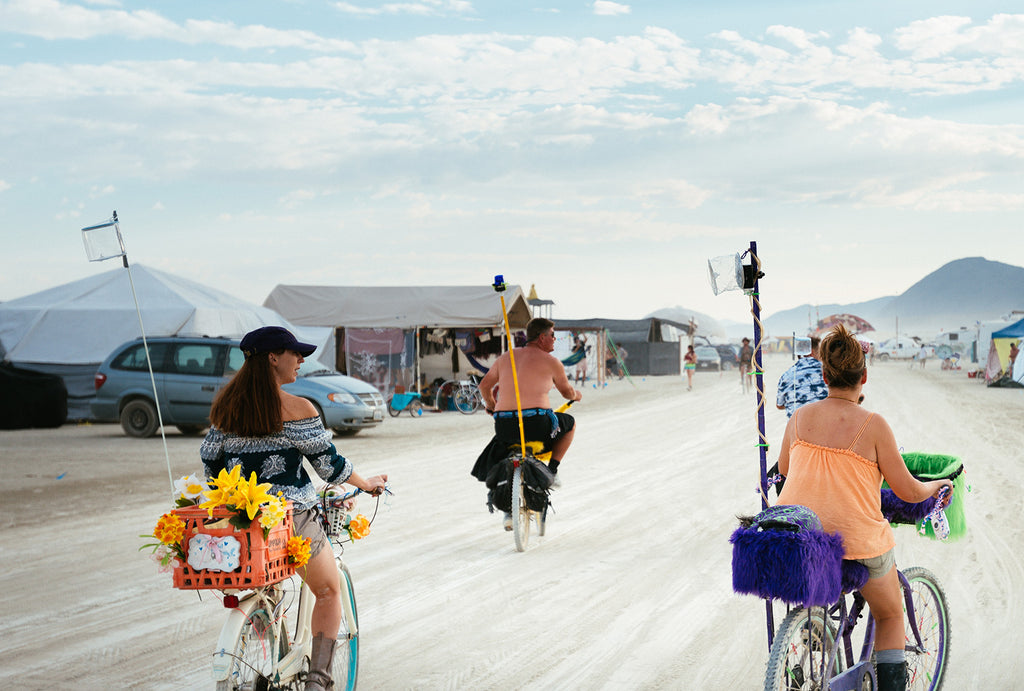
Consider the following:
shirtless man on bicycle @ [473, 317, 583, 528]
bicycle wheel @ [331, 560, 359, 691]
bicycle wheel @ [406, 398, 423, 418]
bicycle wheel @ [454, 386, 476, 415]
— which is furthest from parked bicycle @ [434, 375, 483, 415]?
bicycle wheel @ [331, 560, 359, 691]

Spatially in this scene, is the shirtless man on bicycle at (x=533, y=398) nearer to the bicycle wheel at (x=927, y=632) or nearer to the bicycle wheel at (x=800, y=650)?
the bicycle wheel at (x=927, y=632)

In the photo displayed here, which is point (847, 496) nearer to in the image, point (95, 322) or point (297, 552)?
point (297, 552)

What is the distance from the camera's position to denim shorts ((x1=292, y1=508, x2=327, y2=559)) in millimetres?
3672

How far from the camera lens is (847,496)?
3428mm

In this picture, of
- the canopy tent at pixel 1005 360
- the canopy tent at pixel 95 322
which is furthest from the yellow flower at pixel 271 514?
the canopy tent at pixel 1005 360

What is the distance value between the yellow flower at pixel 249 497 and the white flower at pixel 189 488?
0.26 m

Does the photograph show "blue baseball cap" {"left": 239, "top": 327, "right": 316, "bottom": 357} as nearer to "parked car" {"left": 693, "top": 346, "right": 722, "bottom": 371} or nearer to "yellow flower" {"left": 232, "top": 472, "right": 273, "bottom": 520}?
"yellow flower" {"left": 232, "top": 472, "right": 273, "bottom": 520}

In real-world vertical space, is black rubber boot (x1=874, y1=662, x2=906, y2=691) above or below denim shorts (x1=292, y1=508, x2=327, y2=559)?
below

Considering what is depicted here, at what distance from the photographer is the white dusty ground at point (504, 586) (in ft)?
16.3

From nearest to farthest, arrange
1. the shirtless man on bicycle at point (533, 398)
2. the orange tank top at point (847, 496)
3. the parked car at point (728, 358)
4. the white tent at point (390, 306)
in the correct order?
the orange tank top at point (847, 496) < the shirtless man on bicycle at point (533, 398) < the white tent at point (390, 306) < the parked car at point (728, 358)

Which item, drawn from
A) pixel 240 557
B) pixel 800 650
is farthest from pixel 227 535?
pixel 800 650

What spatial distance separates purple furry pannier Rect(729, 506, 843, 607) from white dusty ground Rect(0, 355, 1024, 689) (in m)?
1.59

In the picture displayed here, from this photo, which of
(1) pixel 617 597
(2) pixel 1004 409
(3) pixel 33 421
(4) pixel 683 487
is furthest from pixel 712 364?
(1) pixel 617 597

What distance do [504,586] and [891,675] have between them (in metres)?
Answer: 3.41
